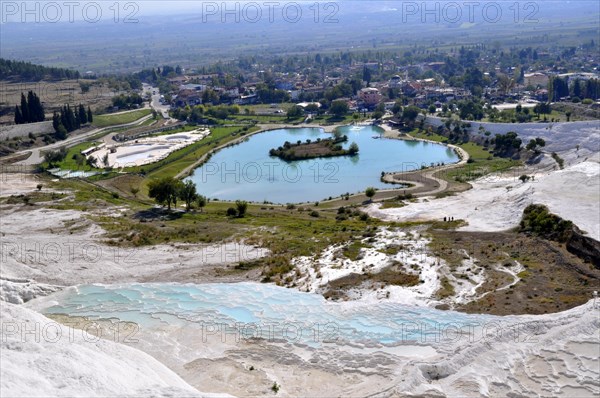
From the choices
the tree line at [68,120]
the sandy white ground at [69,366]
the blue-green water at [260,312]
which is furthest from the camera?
the tree line at [68,120]

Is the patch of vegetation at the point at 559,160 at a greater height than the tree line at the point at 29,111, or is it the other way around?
the tree line at the point at 29,111

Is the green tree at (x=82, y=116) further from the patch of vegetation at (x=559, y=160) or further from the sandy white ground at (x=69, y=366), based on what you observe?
the sandy white ground at (x=69, y=366)

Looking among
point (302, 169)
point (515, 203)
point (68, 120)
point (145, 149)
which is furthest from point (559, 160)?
point (68, 120)

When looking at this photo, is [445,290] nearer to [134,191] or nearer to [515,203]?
[515,203]

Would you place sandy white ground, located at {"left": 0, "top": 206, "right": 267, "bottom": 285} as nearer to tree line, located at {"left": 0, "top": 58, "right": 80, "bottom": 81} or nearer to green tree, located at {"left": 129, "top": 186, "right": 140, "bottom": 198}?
green tree, located at {"left": 129, "top": 186, "right": 140, "bottom": 198}

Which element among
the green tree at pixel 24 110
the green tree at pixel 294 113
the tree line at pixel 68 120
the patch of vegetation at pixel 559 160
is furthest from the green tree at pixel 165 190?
the green tree at pixel 294 113
